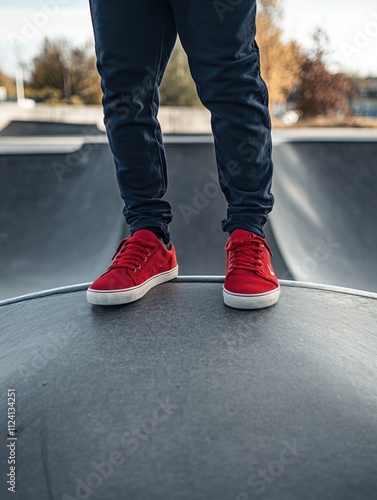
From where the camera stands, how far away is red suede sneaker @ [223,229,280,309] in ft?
5.34

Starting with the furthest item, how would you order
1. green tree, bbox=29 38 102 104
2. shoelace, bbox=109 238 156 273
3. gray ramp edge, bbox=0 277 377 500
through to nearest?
green tree, bbox=29 38 102 104
shoelace, bbox=109 238 156 273
gray ramp edge, bbox=0 277 377 500

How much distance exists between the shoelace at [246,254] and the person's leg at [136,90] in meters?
0.34

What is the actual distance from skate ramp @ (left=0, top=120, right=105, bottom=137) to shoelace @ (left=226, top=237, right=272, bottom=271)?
47.4 ft

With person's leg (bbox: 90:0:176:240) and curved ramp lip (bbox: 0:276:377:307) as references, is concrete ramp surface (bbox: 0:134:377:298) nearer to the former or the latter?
curved ramp lip (bbox: 0:276:377:307)

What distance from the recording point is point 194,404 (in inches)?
46.1

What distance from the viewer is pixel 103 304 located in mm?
1691

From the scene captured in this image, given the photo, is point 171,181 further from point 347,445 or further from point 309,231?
point 347,445

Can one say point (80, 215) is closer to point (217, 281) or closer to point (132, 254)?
point (217, 281)

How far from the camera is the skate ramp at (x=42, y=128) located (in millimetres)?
15625

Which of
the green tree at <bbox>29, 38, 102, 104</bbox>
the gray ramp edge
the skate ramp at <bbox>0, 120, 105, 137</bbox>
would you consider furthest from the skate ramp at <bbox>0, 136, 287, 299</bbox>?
the green tree at <bbox>29, 38, 102, 104</bbox>

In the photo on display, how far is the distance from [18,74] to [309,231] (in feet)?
104

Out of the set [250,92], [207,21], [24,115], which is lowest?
[24,115]

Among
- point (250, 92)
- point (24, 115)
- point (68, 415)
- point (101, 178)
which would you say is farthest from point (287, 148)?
point (24, 115)

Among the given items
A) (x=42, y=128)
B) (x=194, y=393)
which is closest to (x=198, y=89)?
(x=194, y=393)
